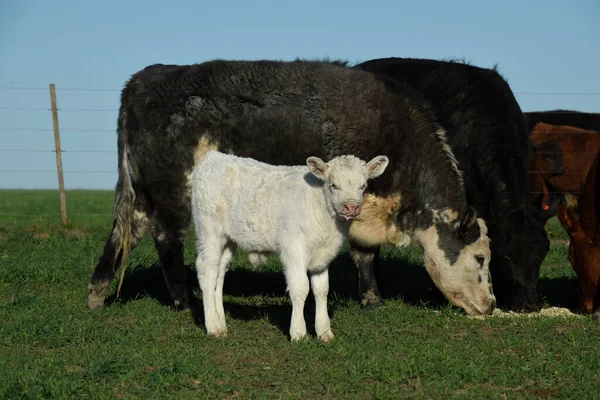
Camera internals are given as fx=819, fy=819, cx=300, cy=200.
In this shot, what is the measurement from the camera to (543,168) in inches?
620

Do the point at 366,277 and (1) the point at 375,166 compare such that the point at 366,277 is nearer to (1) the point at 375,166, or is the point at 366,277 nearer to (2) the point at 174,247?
(2) the point at 174,247

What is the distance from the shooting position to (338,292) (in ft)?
33.6

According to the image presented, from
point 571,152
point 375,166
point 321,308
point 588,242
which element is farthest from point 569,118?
point 321,308

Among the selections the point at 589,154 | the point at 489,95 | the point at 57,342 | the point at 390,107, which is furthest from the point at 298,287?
the point at 589,154

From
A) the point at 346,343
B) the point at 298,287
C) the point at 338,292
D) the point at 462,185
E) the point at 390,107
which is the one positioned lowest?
the point at 338,292

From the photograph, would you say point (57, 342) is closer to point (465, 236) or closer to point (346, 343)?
point (346, 343)

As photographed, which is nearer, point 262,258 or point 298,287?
point 298,287

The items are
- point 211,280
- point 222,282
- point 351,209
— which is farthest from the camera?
point 222,282

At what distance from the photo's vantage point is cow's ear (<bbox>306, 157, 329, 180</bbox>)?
6836 mm

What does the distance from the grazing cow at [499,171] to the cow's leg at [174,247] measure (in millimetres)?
2128

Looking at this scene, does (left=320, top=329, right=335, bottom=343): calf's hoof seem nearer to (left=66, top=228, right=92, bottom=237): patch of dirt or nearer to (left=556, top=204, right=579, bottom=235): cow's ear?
(left=556, top=204, right=579, bottom=235): cow's ear

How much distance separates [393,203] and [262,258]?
2.01 m

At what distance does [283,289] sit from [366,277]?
1.50m

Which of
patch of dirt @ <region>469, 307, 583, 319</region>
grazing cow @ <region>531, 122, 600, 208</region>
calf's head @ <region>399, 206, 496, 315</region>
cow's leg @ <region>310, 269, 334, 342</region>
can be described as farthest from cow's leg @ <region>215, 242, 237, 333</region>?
grazing cow @ <region>531, 122, 600, 208</region>
